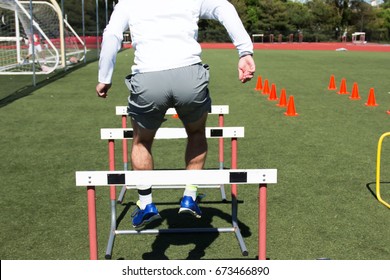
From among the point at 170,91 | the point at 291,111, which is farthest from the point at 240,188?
the point at 291,111

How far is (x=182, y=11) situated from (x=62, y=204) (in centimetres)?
264

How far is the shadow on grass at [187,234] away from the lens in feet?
13.4

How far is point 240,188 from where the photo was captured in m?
5.75

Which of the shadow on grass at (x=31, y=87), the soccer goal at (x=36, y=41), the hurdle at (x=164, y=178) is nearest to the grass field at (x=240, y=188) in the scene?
the shadow on grass at (x=31, y=87)

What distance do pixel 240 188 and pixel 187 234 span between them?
1410mm

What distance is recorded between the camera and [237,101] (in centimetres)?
1239

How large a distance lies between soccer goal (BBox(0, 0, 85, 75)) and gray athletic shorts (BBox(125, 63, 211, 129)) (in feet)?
48.7

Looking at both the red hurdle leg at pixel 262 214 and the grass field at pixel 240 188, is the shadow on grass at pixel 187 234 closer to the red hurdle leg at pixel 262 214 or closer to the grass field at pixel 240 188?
the grass field at pixel 240 188

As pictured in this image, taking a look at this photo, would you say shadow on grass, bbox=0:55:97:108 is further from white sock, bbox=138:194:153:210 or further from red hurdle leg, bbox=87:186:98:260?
red hurdle leg, bbox=87:186:98:260

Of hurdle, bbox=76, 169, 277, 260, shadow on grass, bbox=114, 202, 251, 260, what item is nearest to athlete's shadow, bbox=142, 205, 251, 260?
shadow on grass, bbox=114, 202, 251, 260

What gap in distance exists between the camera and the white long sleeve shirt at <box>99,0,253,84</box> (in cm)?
336

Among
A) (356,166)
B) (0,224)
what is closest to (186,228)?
(0,224)

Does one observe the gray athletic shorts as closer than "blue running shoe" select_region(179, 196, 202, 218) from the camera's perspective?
Yes
